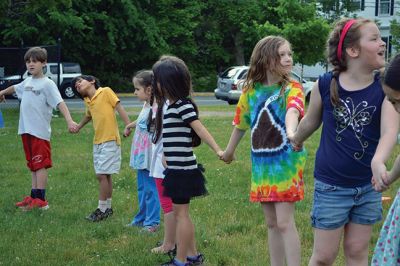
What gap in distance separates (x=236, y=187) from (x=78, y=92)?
8.20ft

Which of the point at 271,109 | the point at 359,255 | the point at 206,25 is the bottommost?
the point at 206,25

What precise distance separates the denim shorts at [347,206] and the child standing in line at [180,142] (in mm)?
1467

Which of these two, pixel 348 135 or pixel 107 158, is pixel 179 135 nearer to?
pixel 348 135

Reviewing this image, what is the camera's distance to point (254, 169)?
4672mm

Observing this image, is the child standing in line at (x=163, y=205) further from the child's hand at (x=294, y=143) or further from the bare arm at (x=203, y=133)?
the child's hand at (x=294, y=143)

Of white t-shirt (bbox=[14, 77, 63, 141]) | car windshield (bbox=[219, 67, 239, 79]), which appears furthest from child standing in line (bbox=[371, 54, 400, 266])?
car windshield (bbox=[219, 67, 239, 79])

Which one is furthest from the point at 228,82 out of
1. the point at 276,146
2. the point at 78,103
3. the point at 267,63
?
the point at 276,146

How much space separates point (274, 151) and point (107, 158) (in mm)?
2981

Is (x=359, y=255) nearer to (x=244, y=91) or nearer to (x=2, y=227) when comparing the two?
(x=244, y=91)

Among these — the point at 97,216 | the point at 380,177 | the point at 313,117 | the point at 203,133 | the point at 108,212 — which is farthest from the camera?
the point at 108,212

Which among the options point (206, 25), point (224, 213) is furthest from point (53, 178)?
point (206, 25)

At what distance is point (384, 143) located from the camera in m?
3.50

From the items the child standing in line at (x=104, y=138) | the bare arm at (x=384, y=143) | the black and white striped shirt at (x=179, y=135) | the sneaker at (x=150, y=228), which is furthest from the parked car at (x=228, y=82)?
the bare arm at (x=384, y=143)

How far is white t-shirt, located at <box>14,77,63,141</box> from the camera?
7.70 m
